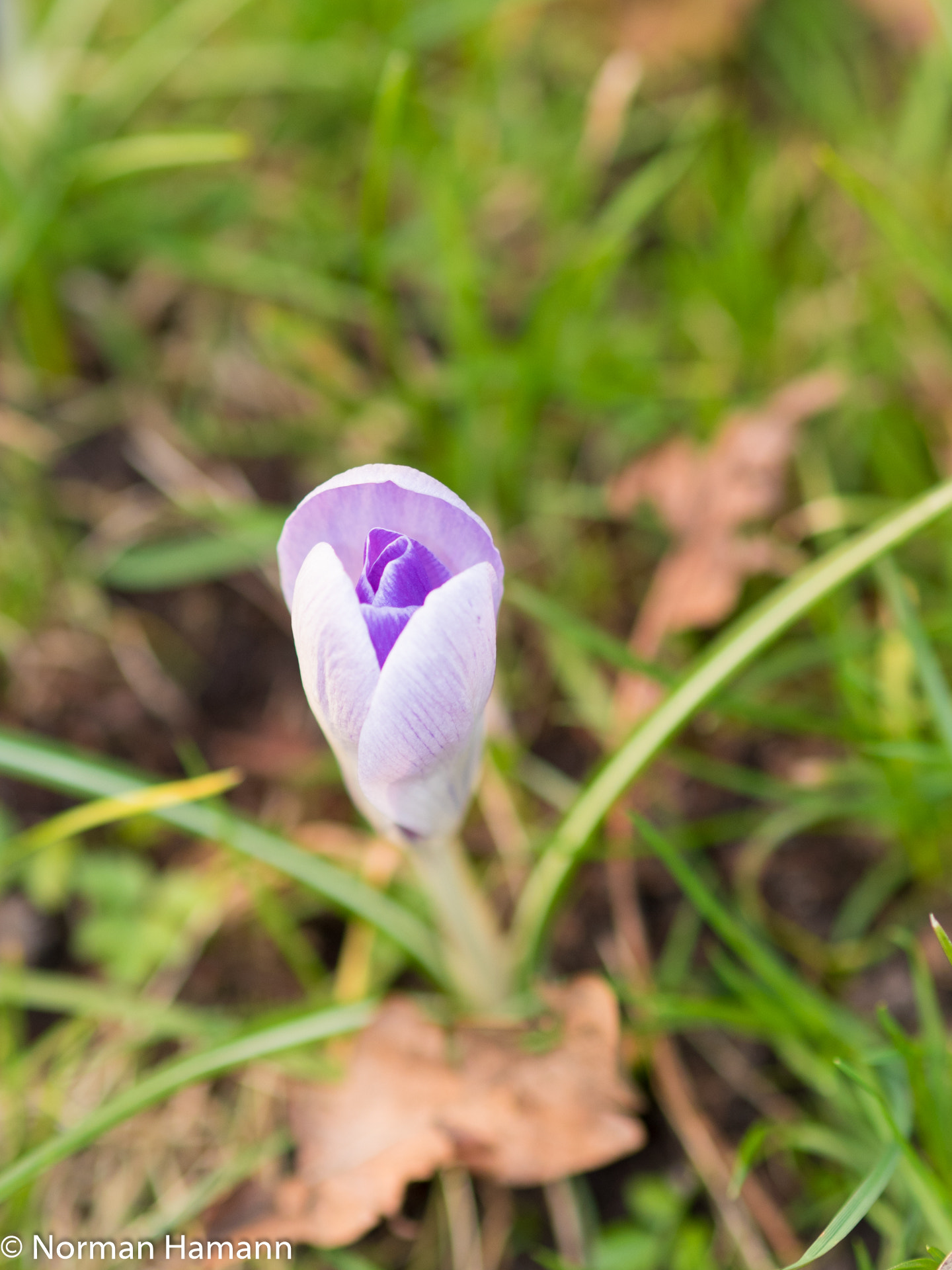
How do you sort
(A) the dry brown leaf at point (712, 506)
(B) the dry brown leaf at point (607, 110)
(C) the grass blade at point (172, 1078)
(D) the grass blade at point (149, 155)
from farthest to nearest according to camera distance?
(B) the dry brown leaf at point (607, 110) → (D) the grass blade at point (149, 155) → (A) the dry brown leaf at point (712, 506) → (C) the grass blade at point (172, 1078)

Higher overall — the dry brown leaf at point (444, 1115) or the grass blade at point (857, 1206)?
the grass blade at point (857, 1206)

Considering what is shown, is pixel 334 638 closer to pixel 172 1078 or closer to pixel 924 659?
pixel 172 1078

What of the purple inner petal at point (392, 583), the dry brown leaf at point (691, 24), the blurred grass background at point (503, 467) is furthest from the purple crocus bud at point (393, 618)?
the dry brown leaf at point (691, 24)

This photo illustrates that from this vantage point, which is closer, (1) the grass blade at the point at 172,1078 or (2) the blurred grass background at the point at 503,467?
(1) the grass blade at the point at 172,1078

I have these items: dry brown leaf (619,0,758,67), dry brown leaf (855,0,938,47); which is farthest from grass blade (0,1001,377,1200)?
dry brown leaf (855,0,938,47)

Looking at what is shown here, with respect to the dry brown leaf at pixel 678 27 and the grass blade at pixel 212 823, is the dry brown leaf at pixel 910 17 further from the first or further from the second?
the grass blade at pixel 212 823

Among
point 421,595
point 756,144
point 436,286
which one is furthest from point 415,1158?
point 756,144

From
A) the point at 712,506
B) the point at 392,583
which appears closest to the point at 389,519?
the point at 392,583

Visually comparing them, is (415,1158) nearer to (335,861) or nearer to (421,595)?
(335,861)
